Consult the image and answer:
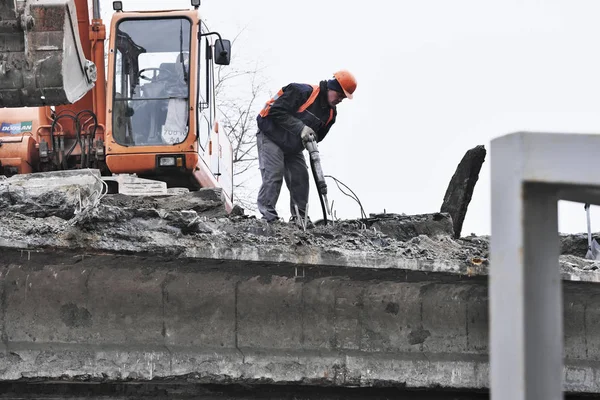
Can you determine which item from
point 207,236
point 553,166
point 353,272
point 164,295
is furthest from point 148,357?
point 553,166

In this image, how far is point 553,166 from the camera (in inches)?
64.0

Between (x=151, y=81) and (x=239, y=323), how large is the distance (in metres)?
5.36

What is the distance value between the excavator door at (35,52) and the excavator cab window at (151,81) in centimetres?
358

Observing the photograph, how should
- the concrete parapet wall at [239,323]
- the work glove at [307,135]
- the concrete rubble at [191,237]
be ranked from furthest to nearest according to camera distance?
the work glove at [307,135], the concrete parapet wall at [239,323], the concrete rubble at [191,237]

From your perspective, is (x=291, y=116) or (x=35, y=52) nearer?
(x=35, y=52)

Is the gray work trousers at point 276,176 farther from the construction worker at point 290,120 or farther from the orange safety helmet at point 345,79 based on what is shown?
the orange safety helmet at point 345,79

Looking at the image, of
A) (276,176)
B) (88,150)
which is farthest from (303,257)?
(88,150)

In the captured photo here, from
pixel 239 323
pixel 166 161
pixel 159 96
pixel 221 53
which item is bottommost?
pixel 239 323

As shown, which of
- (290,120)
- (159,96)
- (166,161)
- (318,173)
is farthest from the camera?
(159,96)

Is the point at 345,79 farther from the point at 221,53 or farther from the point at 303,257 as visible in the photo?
the point at 303,257

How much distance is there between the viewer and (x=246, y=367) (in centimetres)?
478

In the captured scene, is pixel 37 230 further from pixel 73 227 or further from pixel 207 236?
pixel 207 236

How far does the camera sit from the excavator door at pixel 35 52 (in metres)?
5.72

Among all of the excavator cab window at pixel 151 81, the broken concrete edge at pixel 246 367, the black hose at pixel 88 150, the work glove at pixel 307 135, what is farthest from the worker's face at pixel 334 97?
the broken concrete edge at pixel 246 367
